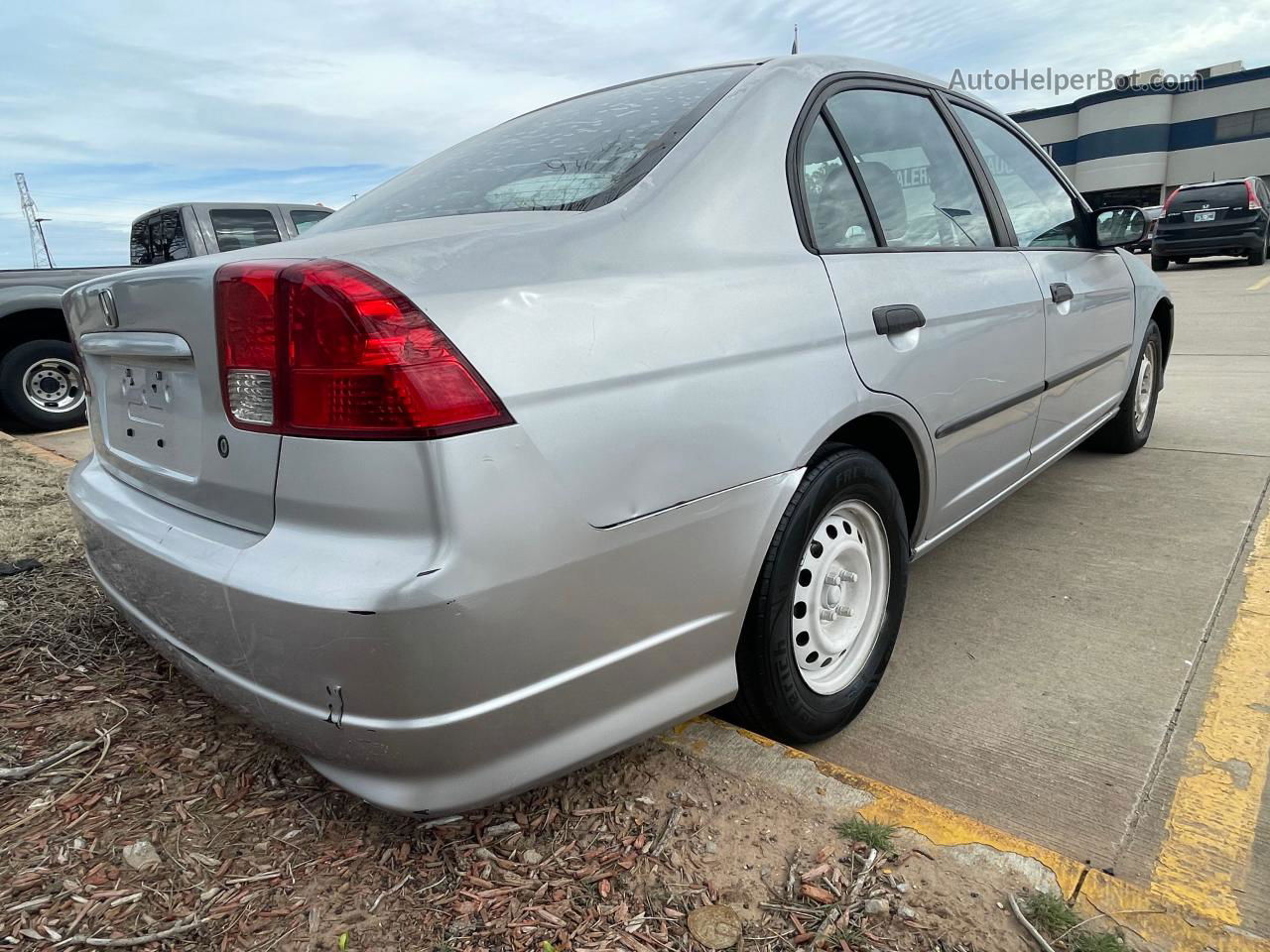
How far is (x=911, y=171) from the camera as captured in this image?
2.53 m

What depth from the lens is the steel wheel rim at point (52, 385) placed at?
6.48 meters

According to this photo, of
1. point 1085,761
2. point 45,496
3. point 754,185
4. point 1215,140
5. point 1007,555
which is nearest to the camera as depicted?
point 754,185

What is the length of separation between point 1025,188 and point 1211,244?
57.2 ft

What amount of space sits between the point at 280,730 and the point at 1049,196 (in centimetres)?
337

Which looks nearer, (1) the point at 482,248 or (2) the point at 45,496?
(1) the point at 482,248

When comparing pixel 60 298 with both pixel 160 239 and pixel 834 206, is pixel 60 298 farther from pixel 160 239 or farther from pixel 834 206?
pixel 834 206

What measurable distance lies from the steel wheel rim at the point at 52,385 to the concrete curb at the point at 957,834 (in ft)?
21.0

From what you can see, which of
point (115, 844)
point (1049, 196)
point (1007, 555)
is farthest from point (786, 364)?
point (1049, 196)

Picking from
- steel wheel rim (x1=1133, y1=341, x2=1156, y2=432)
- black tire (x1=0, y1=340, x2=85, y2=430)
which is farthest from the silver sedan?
black tire (x1=0, y1=340, x2=85, y2=430)

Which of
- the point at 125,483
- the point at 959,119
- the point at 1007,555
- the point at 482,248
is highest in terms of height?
the point at 959,119

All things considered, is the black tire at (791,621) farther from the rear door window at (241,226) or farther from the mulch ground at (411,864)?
the rear door window at (241,226)

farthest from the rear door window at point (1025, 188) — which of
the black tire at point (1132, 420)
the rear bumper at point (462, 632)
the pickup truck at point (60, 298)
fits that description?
the pickup truck at point (60, 298)

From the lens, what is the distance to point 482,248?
144 cm

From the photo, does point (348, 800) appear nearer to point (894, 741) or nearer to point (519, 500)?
point (519, 500)
